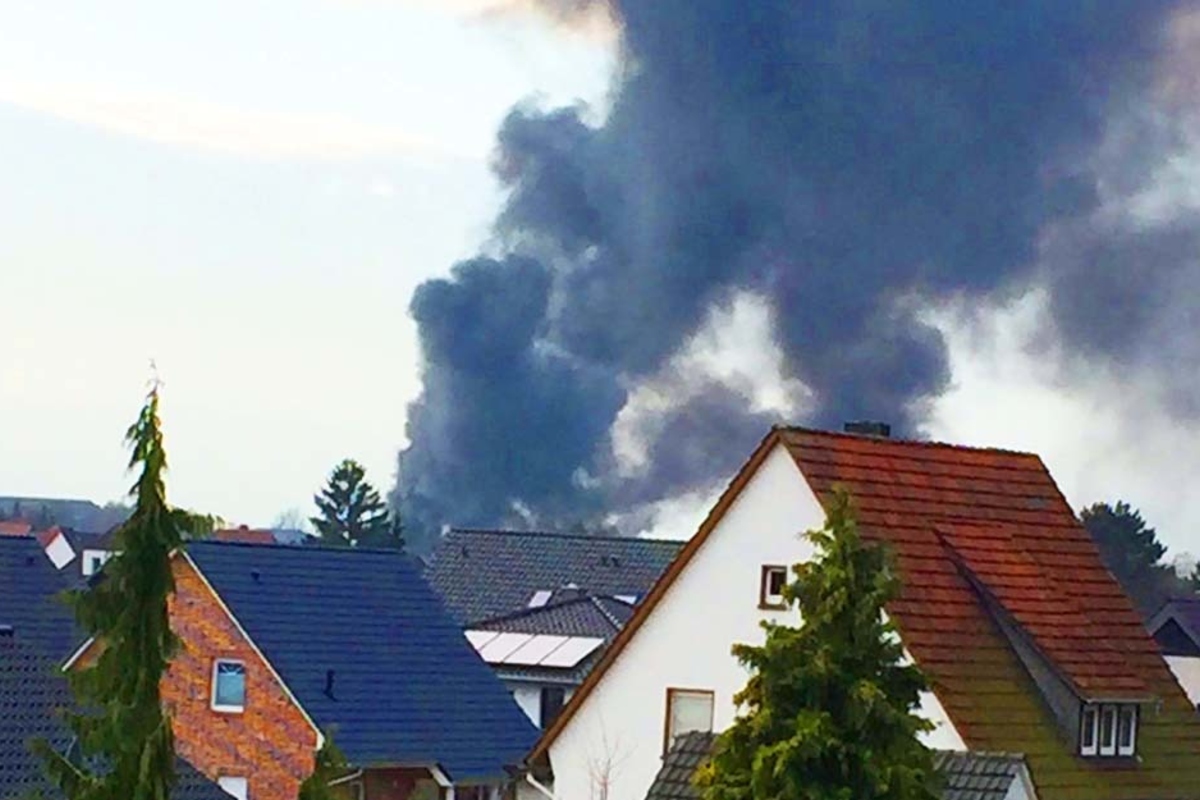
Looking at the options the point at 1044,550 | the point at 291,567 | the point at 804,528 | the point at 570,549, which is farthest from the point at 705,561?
the point at 570,549

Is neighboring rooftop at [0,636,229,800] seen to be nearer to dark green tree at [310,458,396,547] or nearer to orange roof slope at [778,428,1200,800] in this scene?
orange roof slope at [778,428,1200,800]

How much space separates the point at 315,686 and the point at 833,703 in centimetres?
2108

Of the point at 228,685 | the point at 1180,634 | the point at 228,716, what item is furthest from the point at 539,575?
the point at 228,716

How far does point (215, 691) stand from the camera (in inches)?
1576

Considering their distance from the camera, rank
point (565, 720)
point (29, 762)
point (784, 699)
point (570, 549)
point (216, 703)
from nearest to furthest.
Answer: point (784, 699)
point (29, 762)
point (565, 720)
point (216, 703)
point (570, 549)

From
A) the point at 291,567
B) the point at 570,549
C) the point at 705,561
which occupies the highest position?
the point at 570,549

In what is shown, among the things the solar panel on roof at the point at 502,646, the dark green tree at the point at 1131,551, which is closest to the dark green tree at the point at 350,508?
the dark green tree at the point at 1131,551

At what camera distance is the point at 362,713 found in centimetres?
A: 4000

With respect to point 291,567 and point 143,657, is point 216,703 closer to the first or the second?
point 291,567

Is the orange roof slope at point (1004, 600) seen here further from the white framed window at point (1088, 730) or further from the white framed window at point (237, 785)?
the white framed window at point (237, 785)

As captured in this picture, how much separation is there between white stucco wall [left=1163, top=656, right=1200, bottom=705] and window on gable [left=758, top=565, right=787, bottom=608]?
38530 millimetres

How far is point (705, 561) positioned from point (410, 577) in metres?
15.1

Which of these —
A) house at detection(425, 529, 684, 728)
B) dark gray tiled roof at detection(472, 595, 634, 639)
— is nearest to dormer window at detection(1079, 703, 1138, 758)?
dark gray tiled roof at detection(472, 595, 634, 639)

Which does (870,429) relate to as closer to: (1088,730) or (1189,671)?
(1088,730)
